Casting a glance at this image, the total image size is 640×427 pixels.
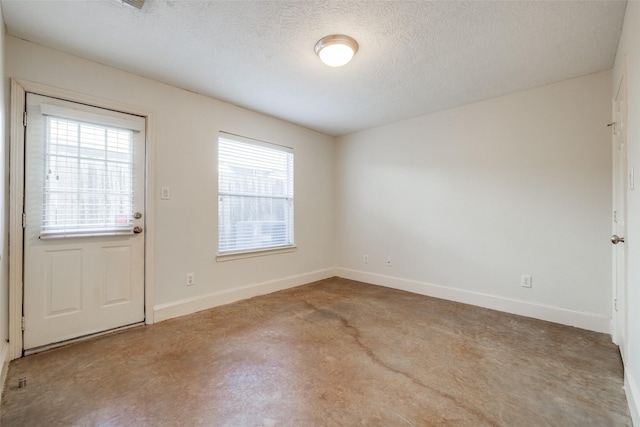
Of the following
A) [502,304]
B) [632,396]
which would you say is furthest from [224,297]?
[632,396]

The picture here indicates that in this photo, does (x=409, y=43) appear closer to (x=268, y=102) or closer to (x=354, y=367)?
(x=268, y=102)

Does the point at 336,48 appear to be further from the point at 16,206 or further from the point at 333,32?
the point at 16,206

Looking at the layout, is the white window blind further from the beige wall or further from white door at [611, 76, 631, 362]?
white door at [611, 76, 631, 362]

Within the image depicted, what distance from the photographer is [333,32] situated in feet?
6.87

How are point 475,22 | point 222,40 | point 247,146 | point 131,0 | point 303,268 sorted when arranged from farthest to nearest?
point 303,268
point 247,146
point 222,40
point 475,22
point 131,0

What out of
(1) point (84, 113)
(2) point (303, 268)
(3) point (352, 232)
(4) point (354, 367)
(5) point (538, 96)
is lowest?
(4) point (354, 367)

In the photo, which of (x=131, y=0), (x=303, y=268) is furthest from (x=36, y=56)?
(x=303, y=268)

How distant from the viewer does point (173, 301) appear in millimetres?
2977

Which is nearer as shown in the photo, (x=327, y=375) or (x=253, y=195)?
(x=327, y=375)

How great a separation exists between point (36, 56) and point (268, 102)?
200 centimetres

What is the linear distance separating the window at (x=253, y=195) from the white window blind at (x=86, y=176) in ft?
3.22

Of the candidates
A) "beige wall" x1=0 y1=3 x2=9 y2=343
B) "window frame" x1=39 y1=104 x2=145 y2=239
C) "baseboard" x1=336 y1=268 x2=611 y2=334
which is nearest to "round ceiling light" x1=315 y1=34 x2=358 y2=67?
"window frame" x1=39 y1=104 x2=145 y2=239

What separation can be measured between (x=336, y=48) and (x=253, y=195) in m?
2.15

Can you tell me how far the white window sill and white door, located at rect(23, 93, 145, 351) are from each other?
0.87m
